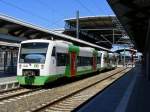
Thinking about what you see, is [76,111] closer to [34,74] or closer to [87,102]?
[87,102]

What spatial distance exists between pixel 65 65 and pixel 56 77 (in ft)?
6.39

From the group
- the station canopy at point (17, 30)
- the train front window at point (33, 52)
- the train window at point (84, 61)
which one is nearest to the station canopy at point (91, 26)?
the station canopy at point (17, 30)

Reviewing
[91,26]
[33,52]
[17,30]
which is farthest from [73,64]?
[91,26]

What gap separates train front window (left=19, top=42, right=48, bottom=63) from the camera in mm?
21812

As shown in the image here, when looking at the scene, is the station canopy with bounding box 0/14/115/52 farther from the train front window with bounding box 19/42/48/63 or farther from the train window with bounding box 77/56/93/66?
the train window with bounding box 77/56/93/66

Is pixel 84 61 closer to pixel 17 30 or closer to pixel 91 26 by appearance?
pixel 17 30

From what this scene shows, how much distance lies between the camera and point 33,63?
21750 millimetres

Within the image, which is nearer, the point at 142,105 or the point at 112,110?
the point at 112,110

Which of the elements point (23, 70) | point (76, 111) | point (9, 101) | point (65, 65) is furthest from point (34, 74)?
point (76, 111)

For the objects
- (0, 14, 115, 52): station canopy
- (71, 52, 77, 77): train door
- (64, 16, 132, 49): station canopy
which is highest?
(64, 16, 132, 49): station canopy

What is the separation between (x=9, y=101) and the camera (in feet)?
53.1

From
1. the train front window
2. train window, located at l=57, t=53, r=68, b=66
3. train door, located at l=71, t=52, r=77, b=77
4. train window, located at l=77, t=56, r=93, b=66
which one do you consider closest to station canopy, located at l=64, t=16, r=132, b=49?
train window, located at l=77, t=56, r=93, b=66

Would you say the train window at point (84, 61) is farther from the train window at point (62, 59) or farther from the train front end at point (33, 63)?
the train front end at point (33, 63)

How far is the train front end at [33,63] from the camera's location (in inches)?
846
